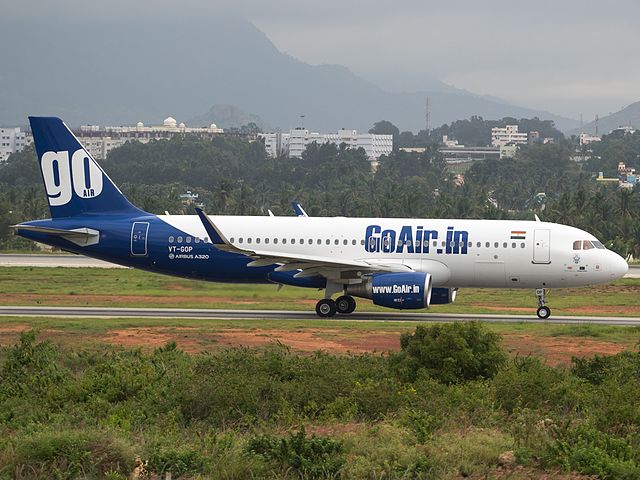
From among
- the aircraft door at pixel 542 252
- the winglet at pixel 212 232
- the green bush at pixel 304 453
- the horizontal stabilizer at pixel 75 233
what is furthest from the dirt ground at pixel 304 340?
the green bush at pixel 304 453

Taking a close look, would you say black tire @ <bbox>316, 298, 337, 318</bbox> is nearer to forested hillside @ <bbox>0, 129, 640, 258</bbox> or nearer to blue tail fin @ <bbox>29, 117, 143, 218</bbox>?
blue tail fin @ <bbox>29, 117, 143, 218</bbox>

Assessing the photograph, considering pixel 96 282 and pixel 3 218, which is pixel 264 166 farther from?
pixel 96 282

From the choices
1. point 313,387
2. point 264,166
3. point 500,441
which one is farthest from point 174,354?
point 264,166

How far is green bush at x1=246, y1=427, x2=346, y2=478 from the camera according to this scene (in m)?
17.9

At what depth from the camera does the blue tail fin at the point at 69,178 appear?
4284 centimetres

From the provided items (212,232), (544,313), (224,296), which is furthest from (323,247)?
(544,313)

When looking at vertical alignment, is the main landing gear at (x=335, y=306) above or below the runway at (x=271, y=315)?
above

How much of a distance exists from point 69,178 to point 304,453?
26.8 meters

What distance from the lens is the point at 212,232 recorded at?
1531 inches

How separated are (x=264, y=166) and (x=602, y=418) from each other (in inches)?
6923

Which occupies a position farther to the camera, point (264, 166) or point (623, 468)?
point (264, 166)

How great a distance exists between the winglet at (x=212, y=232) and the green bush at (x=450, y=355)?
1287 cm

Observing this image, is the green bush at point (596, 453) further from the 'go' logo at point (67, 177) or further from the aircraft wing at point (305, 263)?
the 'go' logo at point (67, 177)

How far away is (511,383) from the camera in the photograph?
78.2 ft
